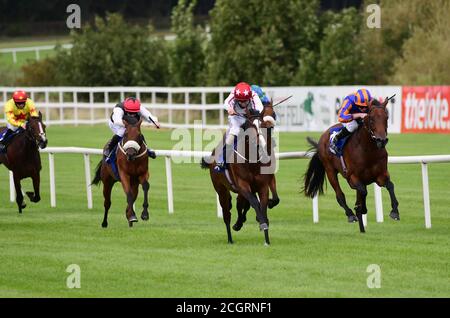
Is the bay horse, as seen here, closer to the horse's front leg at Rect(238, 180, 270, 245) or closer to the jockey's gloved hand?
the horse's front leg at Rect(238, 180, 270, 245)

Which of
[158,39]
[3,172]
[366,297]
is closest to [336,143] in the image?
[366,297]

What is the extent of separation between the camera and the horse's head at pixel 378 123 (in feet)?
39.0

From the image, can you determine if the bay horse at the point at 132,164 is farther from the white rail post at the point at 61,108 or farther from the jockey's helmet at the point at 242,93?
the white rail post at the point at 61,108

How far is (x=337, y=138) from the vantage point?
42.8 feet

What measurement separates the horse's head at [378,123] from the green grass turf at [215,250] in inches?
42.0

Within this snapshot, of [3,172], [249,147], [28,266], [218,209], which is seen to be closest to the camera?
[28,266]

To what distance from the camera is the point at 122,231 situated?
42.4 feet

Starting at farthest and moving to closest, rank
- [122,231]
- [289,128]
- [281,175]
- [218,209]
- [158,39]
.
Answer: [158,39]
[289,128]
[281,175]
[218,209]
[122,231]

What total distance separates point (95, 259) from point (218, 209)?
4.29m

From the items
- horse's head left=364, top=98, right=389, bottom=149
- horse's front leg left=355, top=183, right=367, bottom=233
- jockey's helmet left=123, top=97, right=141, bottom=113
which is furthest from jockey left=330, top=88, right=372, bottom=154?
jockey's helmet left=123, top=97, right=141, bottom=113

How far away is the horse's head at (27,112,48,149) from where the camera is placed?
1478 cm

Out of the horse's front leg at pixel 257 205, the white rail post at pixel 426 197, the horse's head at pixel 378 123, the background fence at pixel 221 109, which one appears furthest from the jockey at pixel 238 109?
the background fence at pixel 221 109
